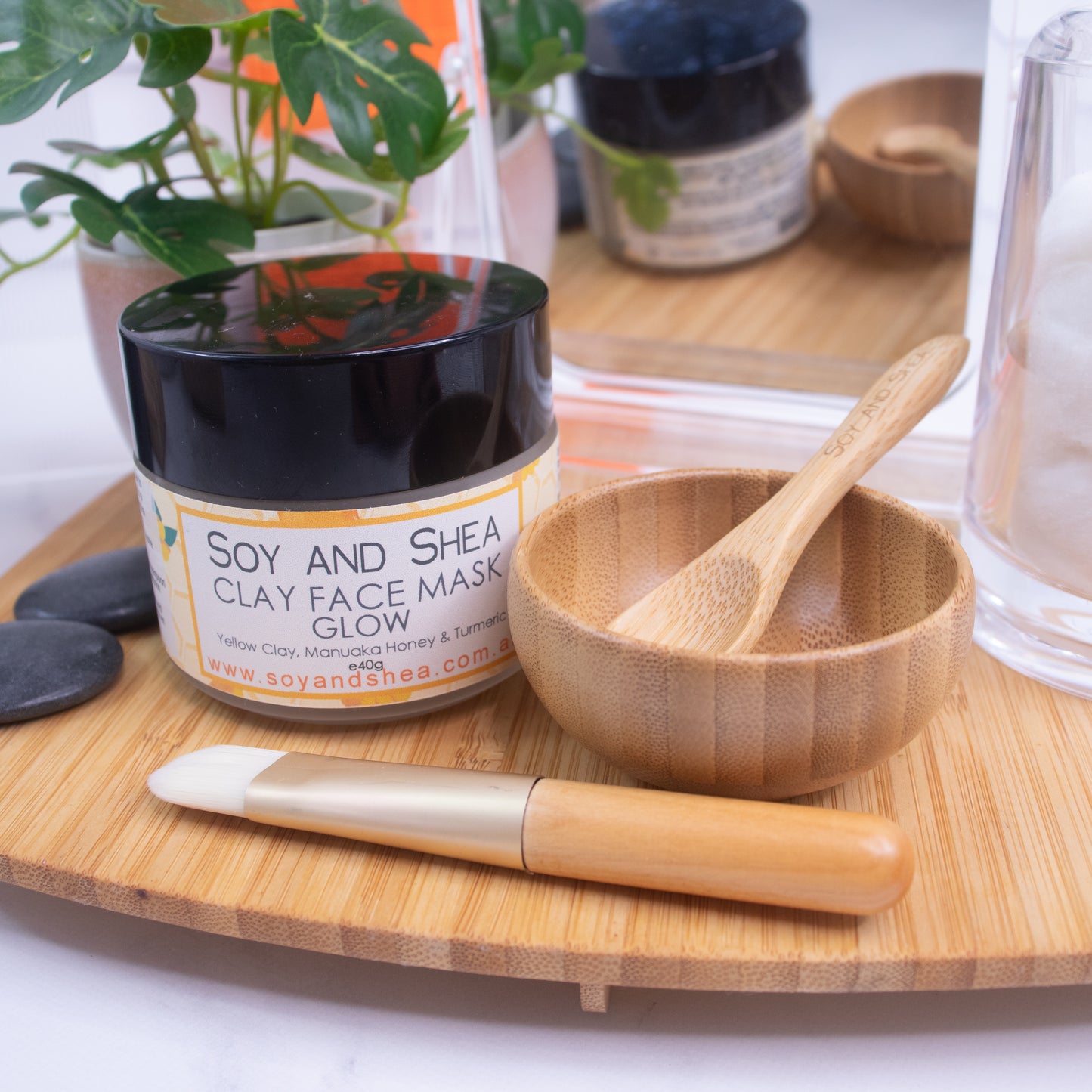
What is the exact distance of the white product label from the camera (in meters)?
0.55

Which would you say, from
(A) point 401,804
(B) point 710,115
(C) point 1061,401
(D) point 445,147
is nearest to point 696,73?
(B) point 710,115

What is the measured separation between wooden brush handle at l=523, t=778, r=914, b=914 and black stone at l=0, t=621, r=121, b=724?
0.54 feet

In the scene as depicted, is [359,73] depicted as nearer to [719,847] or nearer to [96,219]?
[96,219]

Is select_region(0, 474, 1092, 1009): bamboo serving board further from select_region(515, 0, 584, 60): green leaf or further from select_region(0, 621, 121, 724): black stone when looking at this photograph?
select_region(515, 0, 584, 60): green leaf

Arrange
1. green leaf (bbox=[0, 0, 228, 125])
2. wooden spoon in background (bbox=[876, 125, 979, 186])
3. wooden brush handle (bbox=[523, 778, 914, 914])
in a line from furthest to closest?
wooden spoon in background (bbox=[876, 125, 979, 186]) < green leaf (bbox=[0, 0, 228, 125]) < wooden brush handle (bbox=[523, 778, 914, 914])

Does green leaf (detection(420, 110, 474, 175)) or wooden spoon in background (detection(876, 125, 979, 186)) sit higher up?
green leaf (detection(420, 110, 474, 175))

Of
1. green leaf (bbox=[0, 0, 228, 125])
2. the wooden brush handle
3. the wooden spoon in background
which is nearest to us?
the wooden brush handle

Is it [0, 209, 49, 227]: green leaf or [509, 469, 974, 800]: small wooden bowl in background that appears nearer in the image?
[509, 469, 974, 800]: small wooden bowl in background

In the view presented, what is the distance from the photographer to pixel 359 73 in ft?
1.37

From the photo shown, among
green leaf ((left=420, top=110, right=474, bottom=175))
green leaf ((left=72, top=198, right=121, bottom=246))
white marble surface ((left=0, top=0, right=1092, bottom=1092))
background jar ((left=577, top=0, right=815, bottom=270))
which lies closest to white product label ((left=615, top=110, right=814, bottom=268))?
background jar ((left=577, top=0, right=815, bottom=270))

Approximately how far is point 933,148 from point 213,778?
38cm

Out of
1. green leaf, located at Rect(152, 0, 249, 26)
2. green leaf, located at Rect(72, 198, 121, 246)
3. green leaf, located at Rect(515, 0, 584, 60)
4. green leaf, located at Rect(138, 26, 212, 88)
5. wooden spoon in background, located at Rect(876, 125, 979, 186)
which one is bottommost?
wooden spoon in background, located at Rect(876, 125, 979, 186)

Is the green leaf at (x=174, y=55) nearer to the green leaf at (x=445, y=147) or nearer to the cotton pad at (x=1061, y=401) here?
the green leaf at (x=445, y=147)

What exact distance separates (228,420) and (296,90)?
135mm
